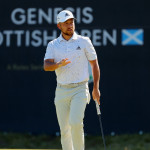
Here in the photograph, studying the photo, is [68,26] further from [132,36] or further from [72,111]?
[132,36]

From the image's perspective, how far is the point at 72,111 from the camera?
4.72m

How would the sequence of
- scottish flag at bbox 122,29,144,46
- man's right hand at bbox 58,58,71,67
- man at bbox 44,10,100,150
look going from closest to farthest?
man's right hand at bbox 58,58,71,67
man at bbox 44,10,100,150
scottish flag at bbox 122,29,144,46

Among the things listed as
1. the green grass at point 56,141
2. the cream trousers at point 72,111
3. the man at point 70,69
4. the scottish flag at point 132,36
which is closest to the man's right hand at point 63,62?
the man at point 70,69

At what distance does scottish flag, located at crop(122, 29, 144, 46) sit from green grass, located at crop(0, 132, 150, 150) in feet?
Answer: 4.88

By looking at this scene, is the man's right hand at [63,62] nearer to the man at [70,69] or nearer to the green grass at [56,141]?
the man at [70,69]

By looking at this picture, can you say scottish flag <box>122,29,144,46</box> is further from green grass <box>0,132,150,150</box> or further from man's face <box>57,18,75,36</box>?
man's face <box>57,18,75,36</box>

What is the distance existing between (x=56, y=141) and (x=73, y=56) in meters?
3.13

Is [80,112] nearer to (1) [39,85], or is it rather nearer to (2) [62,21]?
(2) [62,21]

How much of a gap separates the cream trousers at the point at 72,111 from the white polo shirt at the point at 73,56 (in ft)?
0.28

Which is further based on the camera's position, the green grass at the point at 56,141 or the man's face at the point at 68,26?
the green grass at the point at 56,141

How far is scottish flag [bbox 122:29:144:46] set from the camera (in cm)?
751

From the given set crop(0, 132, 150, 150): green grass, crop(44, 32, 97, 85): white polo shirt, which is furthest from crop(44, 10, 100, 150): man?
crop(0, 132, 150, 150): green grass

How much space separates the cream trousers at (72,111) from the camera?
468 cm

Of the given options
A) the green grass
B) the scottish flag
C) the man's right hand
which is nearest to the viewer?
the man's right hand
